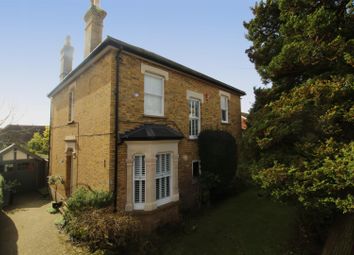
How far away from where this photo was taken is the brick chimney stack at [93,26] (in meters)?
10.9

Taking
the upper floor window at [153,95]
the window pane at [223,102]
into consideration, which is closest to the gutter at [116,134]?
the upper floor window at [153,95]

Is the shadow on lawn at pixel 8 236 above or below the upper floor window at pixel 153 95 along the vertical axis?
below

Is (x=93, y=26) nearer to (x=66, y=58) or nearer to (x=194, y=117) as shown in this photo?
(x=66, y=58)

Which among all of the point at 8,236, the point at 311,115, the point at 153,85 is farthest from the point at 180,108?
Result: the point at 8,236

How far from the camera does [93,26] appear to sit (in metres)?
10.9

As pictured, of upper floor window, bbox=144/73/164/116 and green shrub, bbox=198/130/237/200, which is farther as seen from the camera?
green shrub, bbox=198/130/237/200

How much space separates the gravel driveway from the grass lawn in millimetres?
3746

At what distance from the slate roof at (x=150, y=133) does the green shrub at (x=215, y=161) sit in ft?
7.94

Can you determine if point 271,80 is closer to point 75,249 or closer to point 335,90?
point 335,90

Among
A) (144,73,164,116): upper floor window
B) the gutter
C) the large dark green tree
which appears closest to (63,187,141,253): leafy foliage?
the gutter

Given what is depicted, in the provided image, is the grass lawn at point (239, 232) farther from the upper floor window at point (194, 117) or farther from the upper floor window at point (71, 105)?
the upper floor window at point (71, 105)

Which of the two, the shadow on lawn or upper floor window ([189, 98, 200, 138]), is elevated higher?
upper floor window ([189, 98, 200, 138])

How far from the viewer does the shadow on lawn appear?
7.23 metres

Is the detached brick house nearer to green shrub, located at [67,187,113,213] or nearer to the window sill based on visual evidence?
the window sill
